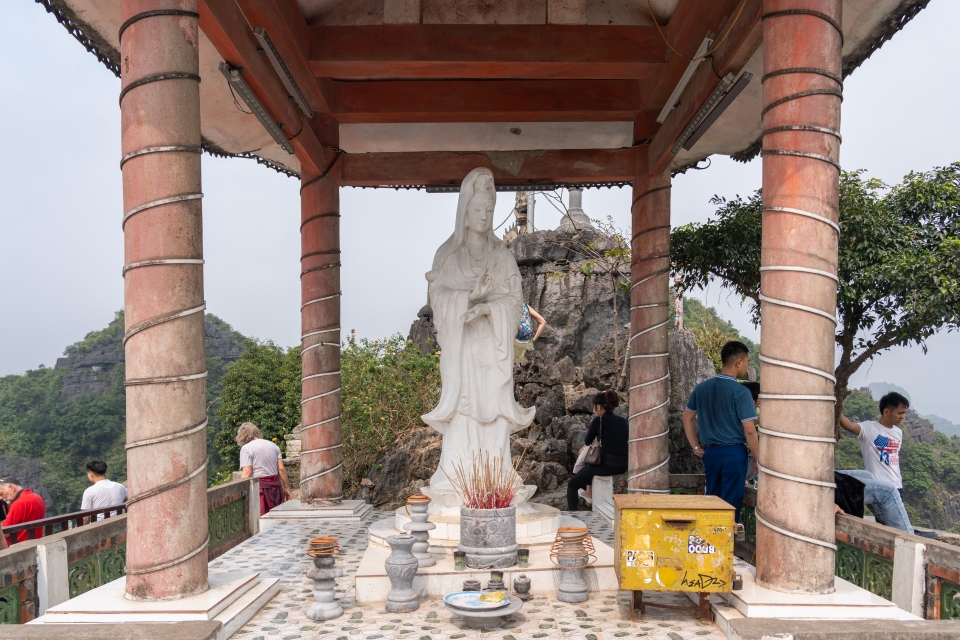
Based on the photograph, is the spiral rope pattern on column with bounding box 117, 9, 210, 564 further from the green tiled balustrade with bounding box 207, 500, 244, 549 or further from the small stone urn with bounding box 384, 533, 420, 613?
the green tiled balustrade with bounding box 207, 500, 244, 549

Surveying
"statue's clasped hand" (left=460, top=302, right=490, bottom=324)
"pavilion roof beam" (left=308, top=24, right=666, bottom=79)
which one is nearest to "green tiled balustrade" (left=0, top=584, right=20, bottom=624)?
"statue's clasped hand" (left=460, top=302, right=490, bottom=324)

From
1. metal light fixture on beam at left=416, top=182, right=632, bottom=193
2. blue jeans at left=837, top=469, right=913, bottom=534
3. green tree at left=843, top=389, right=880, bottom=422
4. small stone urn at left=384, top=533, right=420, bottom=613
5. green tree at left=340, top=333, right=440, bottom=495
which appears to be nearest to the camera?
small stone urn at left=384, top=533, right=420, bottom=613

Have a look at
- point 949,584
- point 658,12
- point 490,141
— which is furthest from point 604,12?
point 949,584

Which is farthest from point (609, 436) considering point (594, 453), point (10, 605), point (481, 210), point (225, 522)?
point (10, 605)

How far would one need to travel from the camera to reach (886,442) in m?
5.93

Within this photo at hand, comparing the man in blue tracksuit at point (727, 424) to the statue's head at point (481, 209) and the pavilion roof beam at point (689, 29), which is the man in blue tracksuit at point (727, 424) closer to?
the statue's head at point (481, 209)

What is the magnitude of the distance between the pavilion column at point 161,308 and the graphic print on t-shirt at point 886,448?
4623 mm

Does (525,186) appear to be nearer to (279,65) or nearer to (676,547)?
(279,65)

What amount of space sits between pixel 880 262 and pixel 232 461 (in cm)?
2047

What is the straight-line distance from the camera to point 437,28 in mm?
7305

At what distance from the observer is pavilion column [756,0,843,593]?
177 inches

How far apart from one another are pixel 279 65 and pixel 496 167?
3.44 m

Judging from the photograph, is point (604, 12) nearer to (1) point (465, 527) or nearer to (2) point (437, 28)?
(2) point (437, 28)

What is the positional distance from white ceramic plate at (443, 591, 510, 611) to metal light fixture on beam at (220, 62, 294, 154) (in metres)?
4.08
